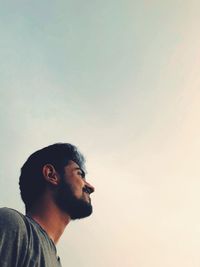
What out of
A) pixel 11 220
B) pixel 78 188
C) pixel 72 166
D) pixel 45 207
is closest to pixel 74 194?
pixel 78 188

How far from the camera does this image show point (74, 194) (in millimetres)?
5605

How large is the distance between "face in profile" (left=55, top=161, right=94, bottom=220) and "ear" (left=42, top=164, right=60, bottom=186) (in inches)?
3.5

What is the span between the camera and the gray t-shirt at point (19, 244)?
3256 mm

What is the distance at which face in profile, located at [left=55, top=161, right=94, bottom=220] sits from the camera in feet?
17.7

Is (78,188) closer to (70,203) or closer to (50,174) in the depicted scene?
(70,203)

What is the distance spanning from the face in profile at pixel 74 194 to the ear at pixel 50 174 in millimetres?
88

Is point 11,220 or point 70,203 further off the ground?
point 70,203

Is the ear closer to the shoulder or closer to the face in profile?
the face in profile

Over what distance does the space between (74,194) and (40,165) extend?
0.83 metres

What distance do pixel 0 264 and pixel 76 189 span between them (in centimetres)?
263

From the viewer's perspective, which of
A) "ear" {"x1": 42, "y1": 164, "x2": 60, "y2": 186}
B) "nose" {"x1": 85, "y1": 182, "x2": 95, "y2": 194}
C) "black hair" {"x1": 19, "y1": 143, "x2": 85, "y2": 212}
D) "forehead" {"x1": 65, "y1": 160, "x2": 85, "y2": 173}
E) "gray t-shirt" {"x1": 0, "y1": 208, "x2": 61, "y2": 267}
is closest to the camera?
"gray t-shirt" {"x1": 0, "y1": 208, "x2": 61, "y2": 267}

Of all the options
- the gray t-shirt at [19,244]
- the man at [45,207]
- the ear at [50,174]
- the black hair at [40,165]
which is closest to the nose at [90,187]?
the man at [45,207]

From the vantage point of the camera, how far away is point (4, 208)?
3.51 m

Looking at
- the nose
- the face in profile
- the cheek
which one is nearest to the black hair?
the face in profile
